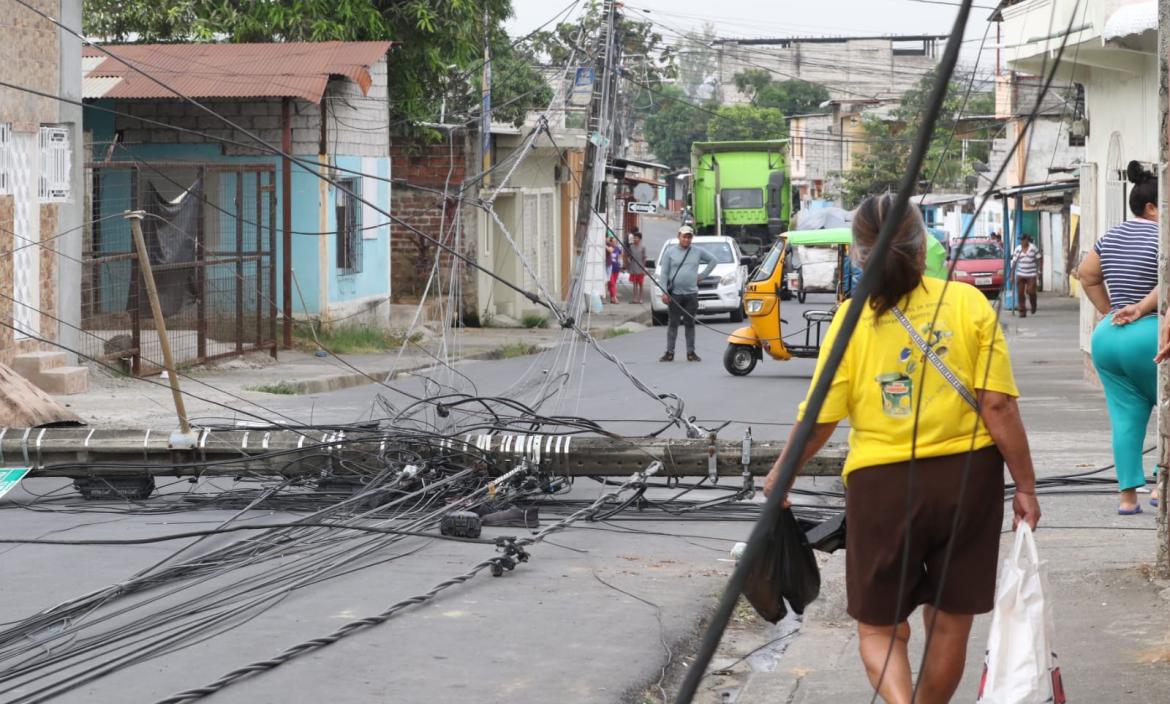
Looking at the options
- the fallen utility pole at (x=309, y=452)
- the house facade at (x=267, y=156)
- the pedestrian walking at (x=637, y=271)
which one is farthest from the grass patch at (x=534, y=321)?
the fallen utility pole at (x=309, y=452)

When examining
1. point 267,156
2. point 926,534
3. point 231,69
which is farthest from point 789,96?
point 926,534

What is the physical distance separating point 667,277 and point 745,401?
5.47 meters

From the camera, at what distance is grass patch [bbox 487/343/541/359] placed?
23747 millimetres

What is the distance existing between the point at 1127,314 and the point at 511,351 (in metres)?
16.9

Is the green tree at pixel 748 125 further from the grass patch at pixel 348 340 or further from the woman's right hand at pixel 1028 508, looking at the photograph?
the woman's right hand at pixel 1028 508

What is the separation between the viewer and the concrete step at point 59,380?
50.6 feet

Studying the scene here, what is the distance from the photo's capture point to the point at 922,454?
433 cm

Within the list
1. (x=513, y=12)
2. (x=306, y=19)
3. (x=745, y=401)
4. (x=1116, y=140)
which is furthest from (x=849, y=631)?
(x=513, y=12)

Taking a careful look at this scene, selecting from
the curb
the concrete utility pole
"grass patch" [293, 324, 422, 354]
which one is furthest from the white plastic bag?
"grass patch" [293, 324, 422, 354]

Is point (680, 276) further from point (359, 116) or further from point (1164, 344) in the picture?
point (1164, 344)

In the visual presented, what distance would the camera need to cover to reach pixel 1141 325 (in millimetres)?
7594

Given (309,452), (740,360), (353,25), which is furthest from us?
(353,25)

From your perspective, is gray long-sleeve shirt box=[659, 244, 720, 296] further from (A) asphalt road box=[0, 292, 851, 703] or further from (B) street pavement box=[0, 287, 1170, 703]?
(A) asphalt road box=[0, 292, 851, 703]

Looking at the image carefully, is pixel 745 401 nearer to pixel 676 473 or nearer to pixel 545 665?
pixel 676 473
